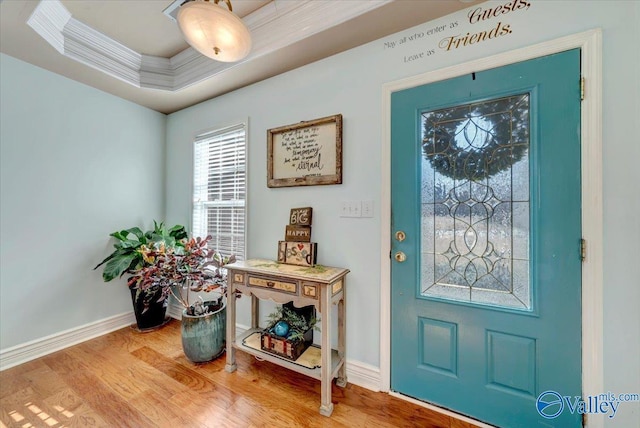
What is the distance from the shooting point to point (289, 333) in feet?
5.74

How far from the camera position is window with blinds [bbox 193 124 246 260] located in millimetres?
2381

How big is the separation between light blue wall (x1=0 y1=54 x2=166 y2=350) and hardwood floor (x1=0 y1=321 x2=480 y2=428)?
43 centimetres

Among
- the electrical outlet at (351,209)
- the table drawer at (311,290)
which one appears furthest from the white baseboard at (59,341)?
the electrical outlet at (351,209)

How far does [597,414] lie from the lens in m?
1.17

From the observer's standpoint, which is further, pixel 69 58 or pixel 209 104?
pixel 209 104

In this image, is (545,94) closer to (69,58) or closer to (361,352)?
(361,352)

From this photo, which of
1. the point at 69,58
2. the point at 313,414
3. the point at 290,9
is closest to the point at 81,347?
the point at 313,414

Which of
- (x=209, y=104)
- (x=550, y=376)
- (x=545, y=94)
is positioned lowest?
(x=550, y=376)

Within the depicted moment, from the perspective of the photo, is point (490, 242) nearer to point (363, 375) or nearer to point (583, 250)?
point (583, 250)

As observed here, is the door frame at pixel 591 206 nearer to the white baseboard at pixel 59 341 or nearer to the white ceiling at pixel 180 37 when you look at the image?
the white ceiling at pixel 180 37

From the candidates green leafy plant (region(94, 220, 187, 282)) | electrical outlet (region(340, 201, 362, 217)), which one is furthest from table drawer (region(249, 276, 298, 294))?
green leafy plant (region(94, 220, 187, 282))

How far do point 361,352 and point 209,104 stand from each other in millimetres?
2683

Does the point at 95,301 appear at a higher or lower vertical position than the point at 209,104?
lower

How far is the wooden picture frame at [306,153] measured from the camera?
1799 mm
